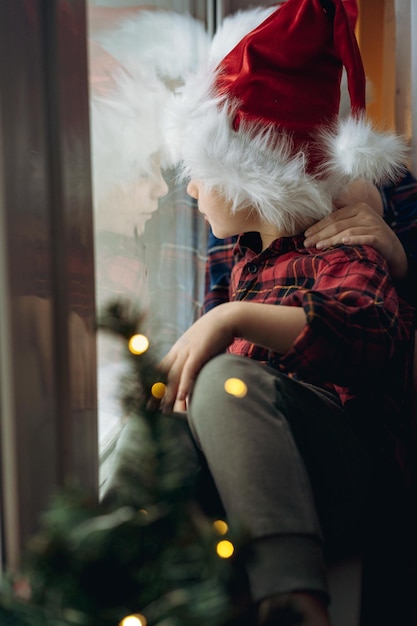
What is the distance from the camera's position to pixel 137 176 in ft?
3.21

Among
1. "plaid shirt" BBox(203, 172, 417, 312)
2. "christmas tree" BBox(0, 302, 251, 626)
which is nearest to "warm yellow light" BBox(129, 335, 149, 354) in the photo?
"christmas tree" BBox(0, 302, 251, 626)

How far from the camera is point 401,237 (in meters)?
0.98

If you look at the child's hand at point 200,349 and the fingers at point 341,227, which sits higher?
the fingers at point 341,227

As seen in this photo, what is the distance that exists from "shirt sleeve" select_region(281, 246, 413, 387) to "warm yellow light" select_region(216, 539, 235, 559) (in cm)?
24

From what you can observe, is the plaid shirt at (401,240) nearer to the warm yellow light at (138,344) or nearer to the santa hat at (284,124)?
the santa hat at (284,124)

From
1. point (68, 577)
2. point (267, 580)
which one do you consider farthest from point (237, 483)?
point (68, 577)

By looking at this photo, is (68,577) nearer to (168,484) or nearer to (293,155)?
(168,484)

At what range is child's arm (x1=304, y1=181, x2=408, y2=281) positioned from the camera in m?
0.80

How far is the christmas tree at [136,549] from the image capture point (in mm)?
373

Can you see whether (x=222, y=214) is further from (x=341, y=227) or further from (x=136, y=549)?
Result: (x=136, y=549)

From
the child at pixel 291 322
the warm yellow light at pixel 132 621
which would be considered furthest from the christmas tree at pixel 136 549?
the child at pixel 291 322

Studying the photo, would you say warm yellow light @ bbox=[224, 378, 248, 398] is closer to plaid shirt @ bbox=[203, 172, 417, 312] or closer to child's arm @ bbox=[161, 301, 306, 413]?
child's arm @ bbox=[161, 301, 306, 413]

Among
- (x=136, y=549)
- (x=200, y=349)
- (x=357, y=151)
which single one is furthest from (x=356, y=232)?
(x=136, y=549)

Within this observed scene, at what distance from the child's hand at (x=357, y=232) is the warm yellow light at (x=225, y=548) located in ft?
1.61
